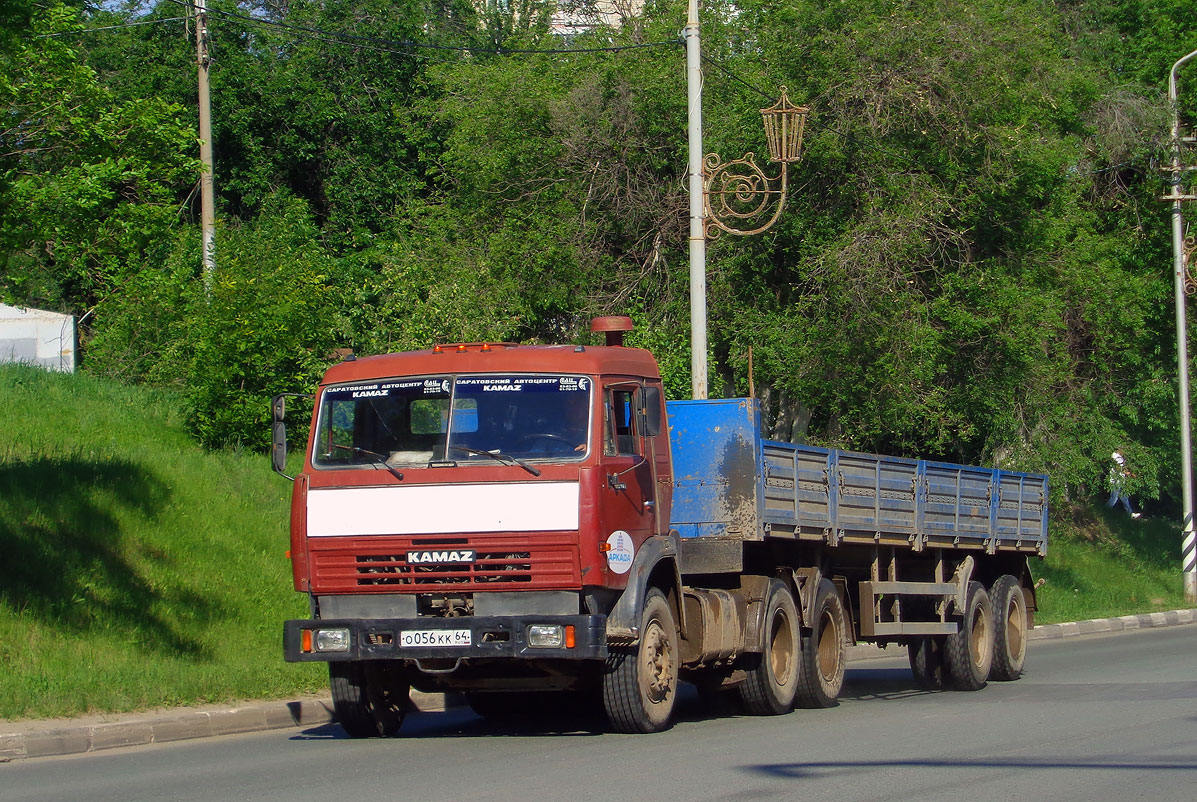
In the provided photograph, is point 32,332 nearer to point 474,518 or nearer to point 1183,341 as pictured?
point 474,518

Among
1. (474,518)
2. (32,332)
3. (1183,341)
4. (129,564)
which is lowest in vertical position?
(129,564)

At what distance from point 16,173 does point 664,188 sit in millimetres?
12119

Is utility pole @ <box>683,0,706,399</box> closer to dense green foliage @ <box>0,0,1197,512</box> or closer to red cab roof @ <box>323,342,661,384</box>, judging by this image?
dense green foliage @ <box>0,0,1197,512</box>

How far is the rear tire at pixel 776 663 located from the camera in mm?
12047

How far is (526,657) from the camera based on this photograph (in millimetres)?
9578

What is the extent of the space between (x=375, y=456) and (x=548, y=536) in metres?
1.51

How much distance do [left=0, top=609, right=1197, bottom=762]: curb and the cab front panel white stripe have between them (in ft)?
7.91

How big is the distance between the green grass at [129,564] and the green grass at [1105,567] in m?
14.4

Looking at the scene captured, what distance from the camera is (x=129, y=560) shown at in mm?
15961

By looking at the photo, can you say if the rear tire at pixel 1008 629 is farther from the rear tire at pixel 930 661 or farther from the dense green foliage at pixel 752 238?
the dense green foliage at pixel 752 238

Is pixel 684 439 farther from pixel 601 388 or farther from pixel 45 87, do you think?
pixel 45 87

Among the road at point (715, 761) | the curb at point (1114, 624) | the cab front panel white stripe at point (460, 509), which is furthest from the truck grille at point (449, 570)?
the curb at point (1114, 624)

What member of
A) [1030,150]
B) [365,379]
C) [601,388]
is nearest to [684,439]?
[601,388]

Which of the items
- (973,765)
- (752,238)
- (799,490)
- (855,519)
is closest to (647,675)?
(973,765)
